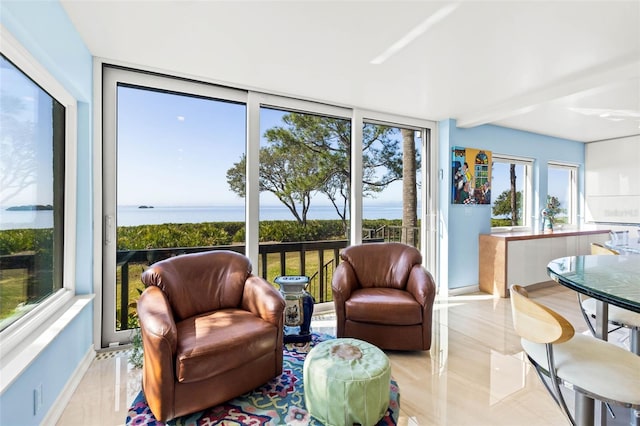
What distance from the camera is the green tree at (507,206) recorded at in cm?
486

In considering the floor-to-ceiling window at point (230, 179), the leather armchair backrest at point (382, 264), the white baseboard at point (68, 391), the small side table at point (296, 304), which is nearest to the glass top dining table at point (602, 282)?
the leather armchair backrest at point (382, 264)

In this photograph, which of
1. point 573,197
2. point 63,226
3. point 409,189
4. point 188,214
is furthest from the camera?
point 573,197

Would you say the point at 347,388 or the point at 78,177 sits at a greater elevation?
the point at 78,177

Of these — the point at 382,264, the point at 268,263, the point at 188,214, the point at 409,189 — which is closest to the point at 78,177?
the point at 188,214

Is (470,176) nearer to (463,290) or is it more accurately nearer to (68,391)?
(463,290)

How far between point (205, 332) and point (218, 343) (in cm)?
18

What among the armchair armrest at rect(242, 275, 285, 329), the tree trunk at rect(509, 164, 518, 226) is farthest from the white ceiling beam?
the armchair armrest at rect(242, 275, 285, 329)

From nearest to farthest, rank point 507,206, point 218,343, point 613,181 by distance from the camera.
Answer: point 218,343 < point 507,206 < point 613,181

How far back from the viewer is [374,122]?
3.98 metres

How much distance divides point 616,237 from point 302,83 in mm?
4228

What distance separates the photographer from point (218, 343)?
1.77 meters

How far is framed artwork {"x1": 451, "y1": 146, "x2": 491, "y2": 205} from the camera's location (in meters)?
4.23

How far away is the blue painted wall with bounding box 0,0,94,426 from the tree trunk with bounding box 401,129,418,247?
11.4ft

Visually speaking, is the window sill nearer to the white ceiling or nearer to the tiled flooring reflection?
the tiled flooring reflection
